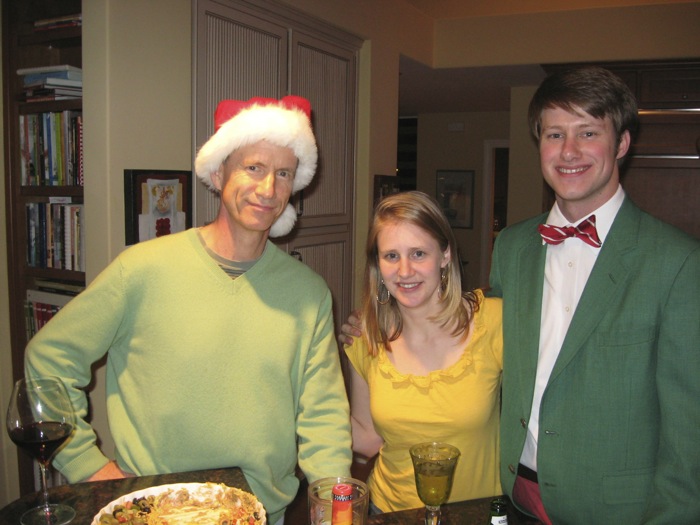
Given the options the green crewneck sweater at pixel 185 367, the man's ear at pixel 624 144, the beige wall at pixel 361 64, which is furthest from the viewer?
the beige wall at pixel 361 64

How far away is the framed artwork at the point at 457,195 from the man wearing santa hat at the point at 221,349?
23.8ft

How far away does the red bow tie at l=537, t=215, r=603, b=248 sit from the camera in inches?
59.6

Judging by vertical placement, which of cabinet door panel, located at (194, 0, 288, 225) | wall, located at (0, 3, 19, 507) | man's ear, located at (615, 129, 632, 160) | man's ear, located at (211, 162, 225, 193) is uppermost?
cabinet door panel, located at (194, 0, 288, 225)

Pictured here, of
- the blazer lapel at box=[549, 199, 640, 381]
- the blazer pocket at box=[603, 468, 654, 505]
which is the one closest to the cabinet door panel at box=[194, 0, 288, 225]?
the blazer lapel at box=[549, 199, 640, 381]

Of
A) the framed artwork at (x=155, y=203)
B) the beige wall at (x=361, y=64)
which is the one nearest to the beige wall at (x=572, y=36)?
the beige wall at (x=361, y=64)

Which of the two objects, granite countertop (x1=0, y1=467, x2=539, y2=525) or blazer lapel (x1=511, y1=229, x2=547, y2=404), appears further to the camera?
blazer lapel (x1=511, y1=229, x2=547, y2=404)

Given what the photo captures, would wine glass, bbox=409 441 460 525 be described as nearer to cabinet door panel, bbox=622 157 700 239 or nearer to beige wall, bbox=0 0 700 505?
beige wall, bbox=0 0 700 505

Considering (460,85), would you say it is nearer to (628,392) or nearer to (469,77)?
(469,77)

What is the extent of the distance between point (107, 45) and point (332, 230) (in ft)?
6.70

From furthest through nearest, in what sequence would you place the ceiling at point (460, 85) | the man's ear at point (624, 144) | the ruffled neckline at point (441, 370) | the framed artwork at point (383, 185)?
1. the ceiling at point (460, 85)
2. the framed artwork at point (383, 185)
3. the ruffled neckline at point (441, 370)
4. the man's ear at point (624, 144)

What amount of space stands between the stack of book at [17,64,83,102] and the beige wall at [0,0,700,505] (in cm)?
26

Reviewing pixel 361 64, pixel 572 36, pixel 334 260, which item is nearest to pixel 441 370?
pixel 334 260

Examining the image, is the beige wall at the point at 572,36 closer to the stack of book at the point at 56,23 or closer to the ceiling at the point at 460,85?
the ceiling at the point at 460,85

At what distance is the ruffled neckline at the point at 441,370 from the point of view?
5.52 ft
